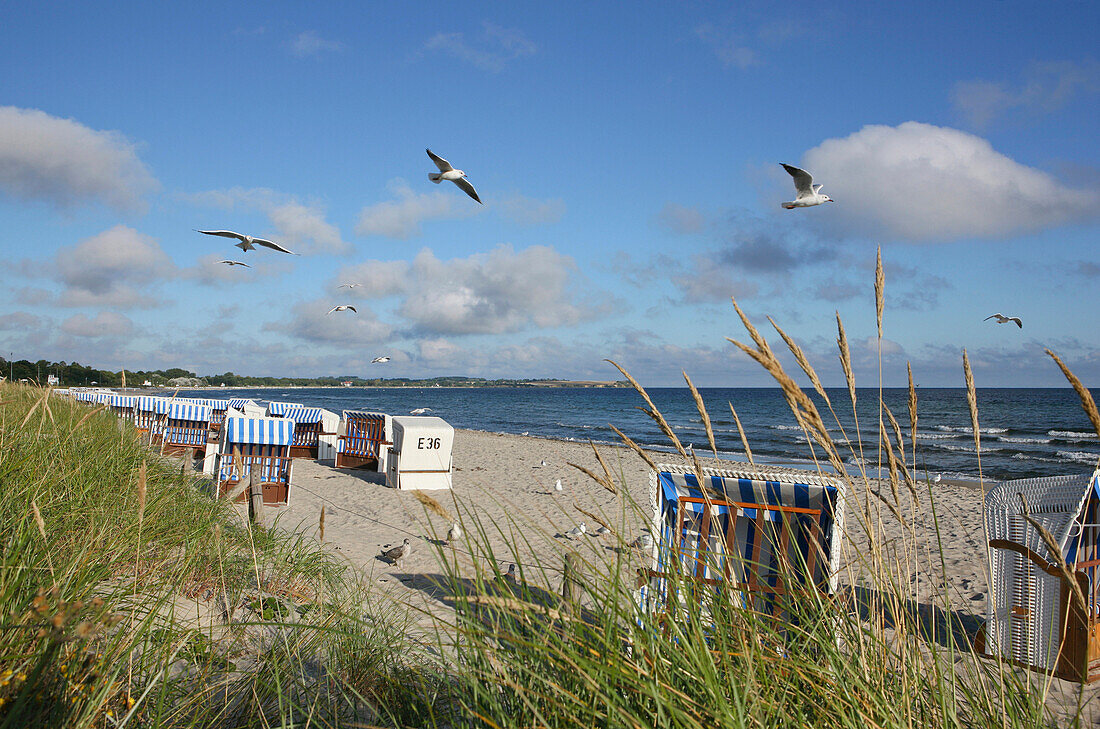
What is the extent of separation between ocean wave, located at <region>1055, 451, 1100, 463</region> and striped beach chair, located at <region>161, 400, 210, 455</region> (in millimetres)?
20500

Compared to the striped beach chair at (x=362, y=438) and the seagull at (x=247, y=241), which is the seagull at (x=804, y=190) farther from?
Result: the striped beach chair at (x=362, y=438)

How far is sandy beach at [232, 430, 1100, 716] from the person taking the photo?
9.68ft

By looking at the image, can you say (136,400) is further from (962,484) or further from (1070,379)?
(962,484)

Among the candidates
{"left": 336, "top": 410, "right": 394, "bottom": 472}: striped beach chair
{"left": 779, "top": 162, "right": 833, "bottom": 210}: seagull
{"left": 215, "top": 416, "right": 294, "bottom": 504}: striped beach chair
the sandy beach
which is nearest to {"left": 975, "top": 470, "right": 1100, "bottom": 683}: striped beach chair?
the sandy beach

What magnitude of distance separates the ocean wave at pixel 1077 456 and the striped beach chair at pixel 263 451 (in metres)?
19.3

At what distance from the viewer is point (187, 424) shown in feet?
38.5

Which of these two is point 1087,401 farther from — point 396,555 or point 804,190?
point 396,555

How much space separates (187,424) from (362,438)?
2.96 m

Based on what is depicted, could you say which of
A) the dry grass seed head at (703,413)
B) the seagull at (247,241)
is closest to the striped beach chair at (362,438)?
the seagull at (247,241)

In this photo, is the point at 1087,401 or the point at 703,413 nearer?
the point at 1087,401

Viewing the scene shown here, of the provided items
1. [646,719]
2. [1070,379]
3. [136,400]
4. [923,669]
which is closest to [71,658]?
[646,719]

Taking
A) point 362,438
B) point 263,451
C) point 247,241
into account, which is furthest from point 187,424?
point 247,241

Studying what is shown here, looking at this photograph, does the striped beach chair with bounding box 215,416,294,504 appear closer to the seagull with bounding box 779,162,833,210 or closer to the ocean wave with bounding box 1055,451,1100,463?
the seagull with bounding box 779,162,833,210

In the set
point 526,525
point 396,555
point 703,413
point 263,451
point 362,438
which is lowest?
point 396,555
